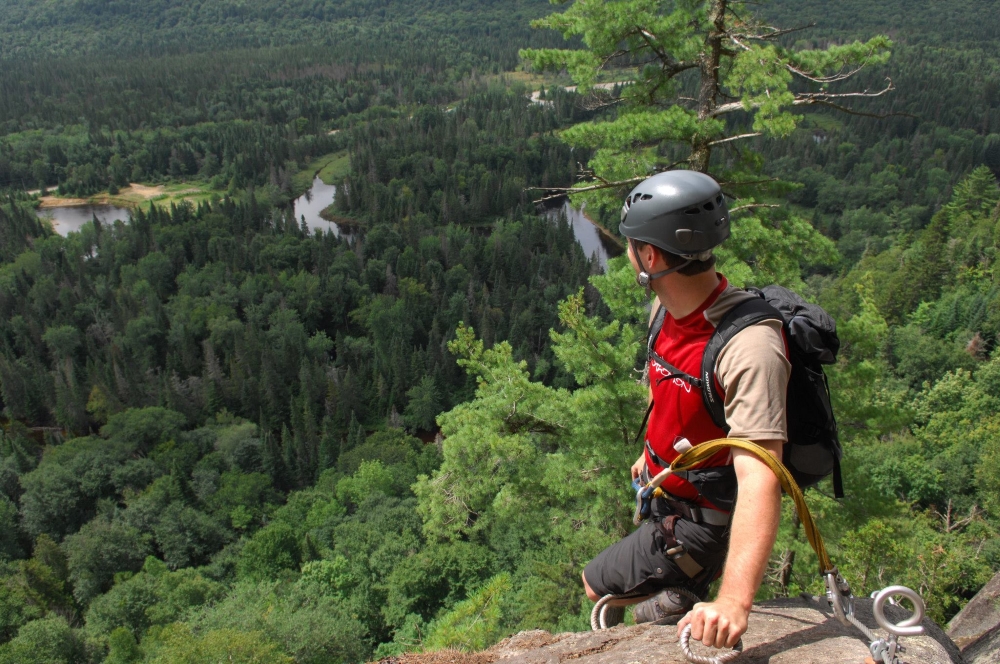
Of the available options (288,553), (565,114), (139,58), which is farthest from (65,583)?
(139,58)

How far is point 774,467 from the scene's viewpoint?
2.87 meters

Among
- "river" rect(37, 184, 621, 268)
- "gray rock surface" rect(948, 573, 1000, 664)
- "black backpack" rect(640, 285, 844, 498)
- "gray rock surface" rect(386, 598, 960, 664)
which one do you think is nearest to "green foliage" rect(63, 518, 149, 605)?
"gray rock surface" rect(386, 598, 960, 664)

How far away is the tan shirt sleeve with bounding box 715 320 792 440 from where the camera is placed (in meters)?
2.92

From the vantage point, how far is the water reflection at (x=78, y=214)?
3757 inches

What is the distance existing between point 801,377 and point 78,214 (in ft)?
382

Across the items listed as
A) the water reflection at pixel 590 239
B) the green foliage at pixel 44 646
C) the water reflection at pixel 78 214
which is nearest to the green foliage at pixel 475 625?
the green foliage at pixel 44 646

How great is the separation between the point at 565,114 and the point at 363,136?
35258mm

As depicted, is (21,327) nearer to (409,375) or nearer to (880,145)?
(409,375)

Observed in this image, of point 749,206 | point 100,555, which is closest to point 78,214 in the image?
point 100,555

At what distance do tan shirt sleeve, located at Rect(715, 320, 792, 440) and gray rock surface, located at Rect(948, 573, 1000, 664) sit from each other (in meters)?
1.89

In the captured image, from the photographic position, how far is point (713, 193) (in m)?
3.58

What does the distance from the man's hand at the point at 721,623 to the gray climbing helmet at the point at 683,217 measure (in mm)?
1602

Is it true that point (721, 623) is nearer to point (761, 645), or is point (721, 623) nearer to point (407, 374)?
point (761, 645)

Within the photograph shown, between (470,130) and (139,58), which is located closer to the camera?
(470,130)
